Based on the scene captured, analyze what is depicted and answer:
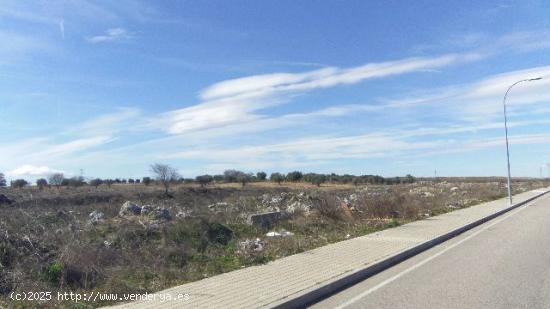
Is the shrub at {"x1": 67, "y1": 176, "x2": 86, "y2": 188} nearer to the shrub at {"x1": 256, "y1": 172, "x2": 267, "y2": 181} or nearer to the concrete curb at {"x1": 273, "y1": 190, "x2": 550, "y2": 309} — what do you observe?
the shrub at {"x1": 256, "y1": 172, "x2": 267, "y2": 181}

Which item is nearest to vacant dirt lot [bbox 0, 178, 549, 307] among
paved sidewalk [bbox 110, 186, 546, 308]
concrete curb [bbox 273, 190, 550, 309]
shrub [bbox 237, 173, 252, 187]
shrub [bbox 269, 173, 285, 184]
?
paved sidewalk [bbox 110, 186, 546, 308]

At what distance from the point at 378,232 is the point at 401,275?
7666 millimetres

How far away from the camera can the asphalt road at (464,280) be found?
8.28 m

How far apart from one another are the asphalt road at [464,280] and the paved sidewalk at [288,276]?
53 centimetres

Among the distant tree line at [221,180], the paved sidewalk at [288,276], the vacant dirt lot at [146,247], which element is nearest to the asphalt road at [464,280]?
Result: the paved sidewalk at [288,276]

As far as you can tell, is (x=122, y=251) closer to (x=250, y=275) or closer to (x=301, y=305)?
(x=250, y=275)

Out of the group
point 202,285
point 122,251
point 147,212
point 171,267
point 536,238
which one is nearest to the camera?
point 202,285

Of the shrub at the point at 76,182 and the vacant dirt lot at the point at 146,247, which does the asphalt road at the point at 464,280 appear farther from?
the shrub at the point at 76,182

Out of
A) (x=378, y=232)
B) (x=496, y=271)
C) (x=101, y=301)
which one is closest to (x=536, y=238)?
(x=378, y=232)

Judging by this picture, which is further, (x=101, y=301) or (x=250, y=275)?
(x=250, y=275)

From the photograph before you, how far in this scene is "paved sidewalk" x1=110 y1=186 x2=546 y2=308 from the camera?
8.22m

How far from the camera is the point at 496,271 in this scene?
425 inches

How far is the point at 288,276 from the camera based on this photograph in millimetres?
10266

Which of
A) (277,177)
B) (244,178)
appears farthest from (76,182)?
(277,177)
